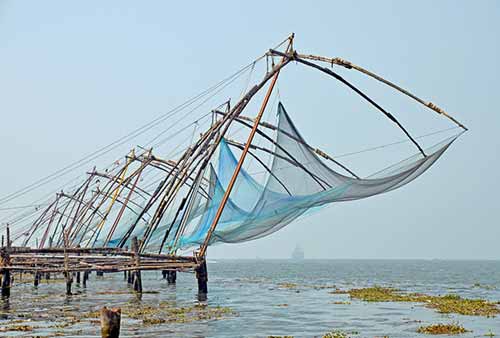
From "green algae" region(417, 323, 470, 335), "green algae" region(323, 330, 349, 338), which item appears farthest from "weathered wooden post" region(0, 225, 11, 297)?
"green algae" region(417, 323, 470, 335)

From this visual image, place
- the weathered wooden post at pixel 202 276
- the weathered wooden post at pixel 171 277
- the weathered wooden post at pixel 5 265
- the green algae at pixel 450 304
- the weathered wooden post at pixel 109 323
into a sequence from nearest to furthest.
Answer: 1. the weathered wooden post at pixel 109 323
2. the green algae at pixel 450 304
3. the weathered wooden post at pixel 202 276
4. the weathered wooden post at pixel 5 265
5. the weathered wooden post at pixel 171 277

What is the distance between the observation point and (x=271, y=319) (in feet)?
65.1

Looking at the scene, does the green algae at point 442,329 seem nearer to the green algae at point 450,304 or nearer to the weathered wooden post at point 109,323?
Answer: the green algae at point 450,304

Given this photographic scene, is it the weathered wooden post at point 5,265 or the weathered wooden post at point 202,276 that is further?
the weathered wooden post at point 5,265

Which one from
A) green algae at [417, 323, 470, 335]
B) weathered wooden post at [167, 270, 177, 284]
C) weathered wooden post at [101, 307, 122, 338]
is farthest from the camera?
weathered wooden post at [167, 270, 177, 284]

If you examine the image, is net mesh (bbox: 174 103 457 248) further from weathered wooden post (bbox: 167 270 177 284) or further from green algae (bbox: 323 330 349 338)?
weathered wooden post (bbox: 167 270 177 284)

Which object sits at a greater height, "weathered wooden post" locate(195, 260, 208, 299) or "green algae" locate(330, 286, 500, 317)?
"weathered wooden post" locate(195, 260, 208, 299)

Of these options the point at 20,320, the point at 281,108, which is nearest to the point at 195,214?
the point at 281,108

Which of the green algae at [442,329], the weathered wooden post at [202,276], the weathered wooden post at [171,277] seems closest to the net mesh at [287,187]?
the weathered wooden post at [202,276]

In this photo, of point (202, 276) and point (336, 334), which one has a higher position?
point (202, 276)

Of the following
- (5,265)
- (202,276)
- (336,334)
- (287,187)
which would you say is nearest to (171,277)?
(202,276)

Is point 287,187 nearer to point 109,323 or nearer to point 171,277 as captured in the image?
point 109,323

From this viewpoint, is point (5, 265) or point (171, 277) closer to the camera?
point (5, 265)

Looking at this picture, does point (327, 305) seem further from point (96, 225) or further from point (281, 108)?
point (96, 225)
